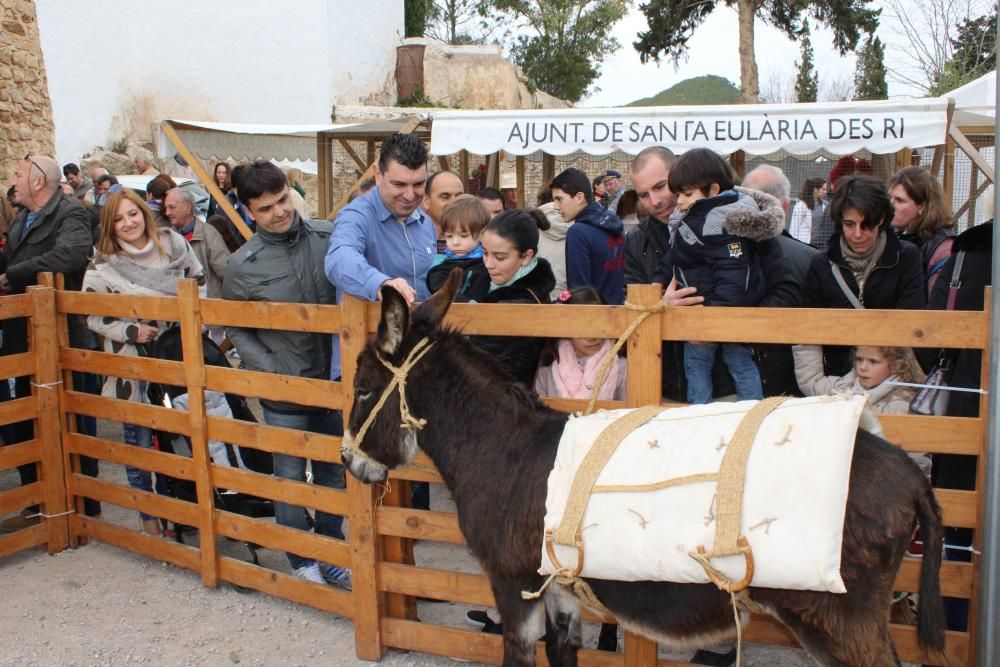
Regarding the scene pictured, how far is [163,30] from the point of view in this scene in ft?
80.2

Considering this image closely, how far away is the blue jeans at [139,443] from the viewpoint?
5531 millimetres

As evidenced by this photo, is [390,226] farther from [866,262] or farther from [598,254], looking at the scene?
[866,262]

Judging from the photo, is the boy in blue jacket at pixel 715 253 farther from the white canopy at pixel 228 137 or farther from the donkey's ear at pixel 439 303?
the white canopy at pixel 228 137

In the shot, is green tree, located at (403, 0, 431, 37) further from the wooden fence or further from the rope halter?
the rope halter

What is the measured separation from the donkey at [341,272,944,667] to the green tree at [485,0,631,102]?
4465cm

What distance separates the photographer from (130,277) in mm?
5520

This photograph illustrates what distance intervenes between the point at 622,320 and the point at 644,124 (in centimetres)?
648

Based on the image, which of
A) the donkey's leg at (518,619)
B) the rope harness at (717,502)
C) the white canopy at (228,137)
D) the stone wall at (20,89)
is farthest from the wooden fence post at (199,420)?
the stone wall at (20,89)

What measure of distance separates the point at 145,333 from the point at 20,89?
34.3 feet

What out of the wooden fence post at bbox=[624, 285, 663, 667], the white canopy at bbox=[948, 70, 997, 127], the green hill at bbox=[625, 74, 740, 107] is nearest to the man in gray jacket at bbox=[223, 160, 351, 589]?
the wooden fence post at bbox=[624, 285, 663, 667]

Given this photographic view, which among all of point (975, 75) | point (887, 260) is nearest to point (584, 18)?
point (975, 75)

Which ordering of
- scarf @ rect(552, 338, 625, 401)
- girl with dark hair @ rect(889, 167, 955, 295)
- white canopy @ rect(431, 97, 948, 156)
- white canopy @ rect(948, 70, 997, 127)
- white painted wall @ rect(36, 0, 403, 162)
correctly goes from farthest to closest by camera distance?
white painted wall @ rect(36, 0, 403, 162)
white canopy @ rect(948, 70, 997, 127)
white canopy @ rect(431, 97, 948, 156)
girl with dark hair @ rect(889, 167, 955, 295)
scarf @ rect(552, 338, 625, 401)

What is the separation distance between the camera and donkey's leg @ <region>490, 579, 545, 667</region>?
2.99 metres

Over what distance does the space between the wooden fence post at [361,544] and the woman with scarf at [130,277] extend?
2.12m
